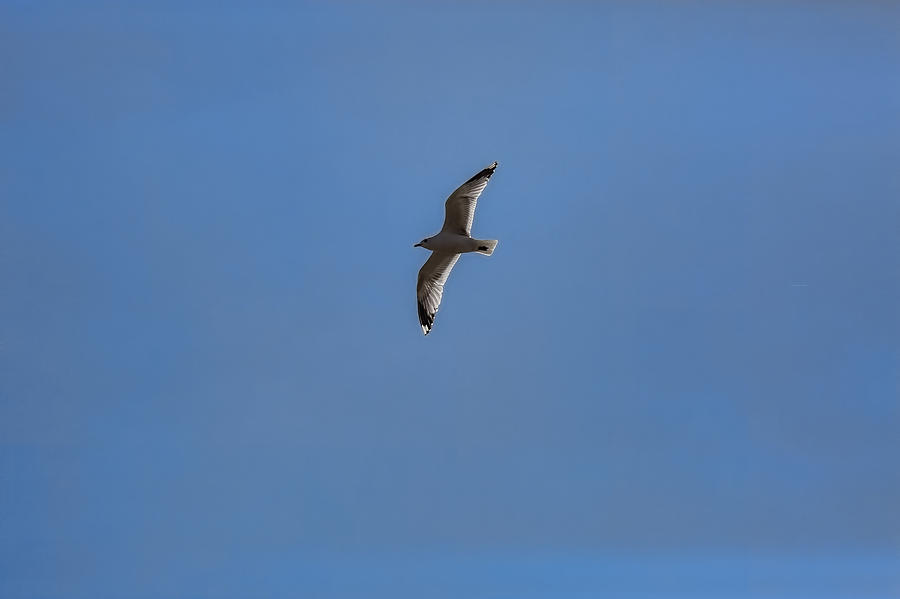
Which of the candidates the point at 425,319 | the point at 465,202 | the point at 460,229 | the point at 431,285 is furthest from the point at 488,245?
the point at 425,319

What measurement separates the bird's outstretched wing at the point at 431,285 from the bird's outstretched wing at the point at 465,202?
64 centimetres

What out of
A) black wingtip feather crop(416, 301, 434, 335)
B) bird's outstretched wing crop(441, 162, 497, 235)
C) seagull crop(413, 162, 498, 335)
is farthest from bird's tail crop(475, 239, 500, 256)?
black wingtip feather crop(416, 301, 434, 335)

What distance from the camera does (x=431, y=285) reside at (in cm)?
1119

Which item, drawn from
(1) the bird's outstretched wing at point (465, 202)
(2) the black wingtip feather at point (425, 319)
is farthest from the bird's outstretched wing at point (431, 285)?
(1) the bird's outstretched wing at point (465, 202)

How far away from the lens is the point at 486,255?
10414 millimetres

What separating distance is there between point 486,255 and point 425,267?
0.95 metres

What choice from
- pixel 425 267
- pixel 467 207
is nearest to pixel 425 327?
pixel 425 267

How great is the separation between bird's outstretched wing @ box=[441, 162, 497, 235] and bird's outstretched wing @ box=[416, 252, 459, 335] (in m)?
0.64

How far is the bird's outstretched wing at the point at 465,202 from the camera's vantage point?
1019 cm

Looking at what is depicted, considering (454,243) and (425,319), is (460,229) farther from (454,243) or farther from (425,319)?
(425,319)

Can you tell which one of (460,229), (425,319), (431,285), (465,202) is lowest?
(425,319)

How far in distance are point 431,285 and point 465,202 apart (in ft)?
4.58

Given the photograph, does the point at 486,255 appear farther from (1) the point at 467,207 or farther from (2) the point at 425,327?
(2) the point at 425,327

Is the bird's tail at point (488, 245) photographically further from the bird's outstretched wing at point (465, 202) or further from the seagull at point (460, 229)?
the bird's outstretched wing at point (465, 202)
